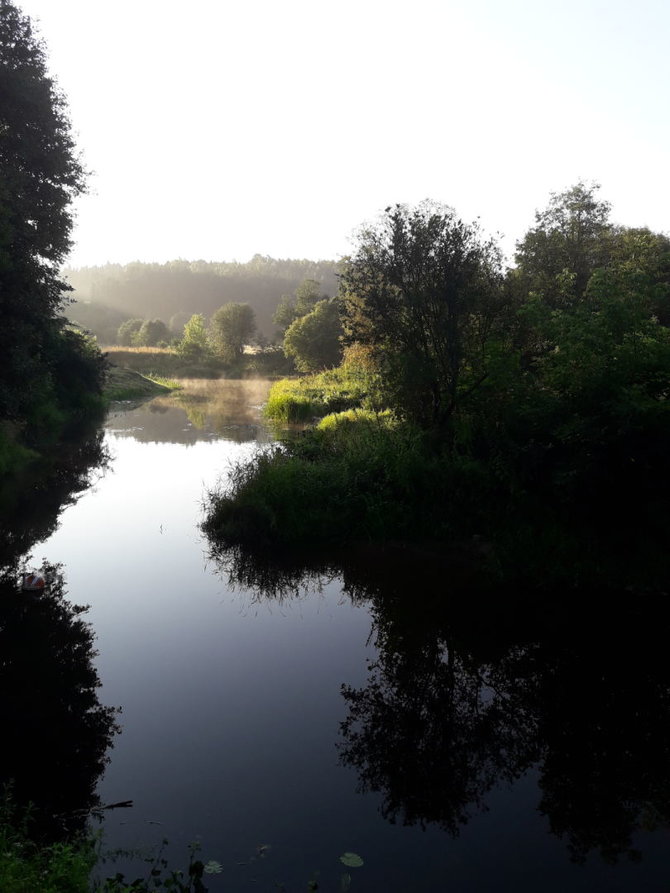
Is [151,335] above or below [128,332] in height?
below

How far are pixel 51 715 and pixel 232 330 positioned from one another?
7146 cm

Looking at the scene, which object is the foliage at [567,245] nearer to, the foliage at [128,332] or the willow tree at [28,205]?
the willow tree at [28,205]

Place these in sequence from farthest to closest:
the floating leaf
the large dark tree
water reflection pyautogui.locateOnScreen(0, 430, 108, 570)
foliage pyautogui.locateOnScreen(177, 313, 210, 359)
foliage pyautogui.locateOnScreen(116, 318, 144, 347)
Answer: foliage pyautogui.locateOnScreen(116, 318, 144, 347) < foliage pyautogui.locateOnScreen(177, 313, 210, 359) < the large dark tree < water reflection pyautogui.locateOnScreen(0, 430, 108, 570) < the floating leaf

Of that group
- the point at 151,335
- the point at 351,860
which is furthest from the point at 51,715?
the point at 151,335

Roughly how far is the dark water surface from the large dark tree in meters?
8.18

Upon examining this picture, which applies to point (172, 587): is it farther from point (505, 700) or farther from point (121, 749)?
point (505, 700)

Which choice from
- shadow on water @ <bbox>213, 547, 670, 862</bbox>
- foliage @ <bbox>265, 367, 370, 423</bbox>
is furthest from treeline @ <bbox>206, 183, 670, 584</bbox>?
foliage @ <bbox>265, 367, 370, 423</bbox>

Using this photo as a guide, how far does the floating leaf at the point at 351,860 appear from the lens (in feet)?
14.6

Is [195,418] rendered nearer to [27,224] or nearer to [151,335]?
[27,224]

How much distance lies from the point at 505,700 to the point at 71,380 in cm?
2947

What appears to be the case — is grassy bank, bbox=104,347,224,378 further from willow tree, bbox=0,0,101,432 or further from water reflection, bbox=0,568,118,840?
water reflection, bbox=0,568,118,840

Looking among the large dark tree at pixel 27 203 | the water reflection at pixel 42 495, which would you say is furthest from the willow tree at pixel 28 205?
the water reflection at pixel 42 495

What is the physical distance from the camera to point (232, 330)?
74688mm

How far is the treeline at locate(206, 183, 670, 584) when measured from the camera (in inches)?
363
